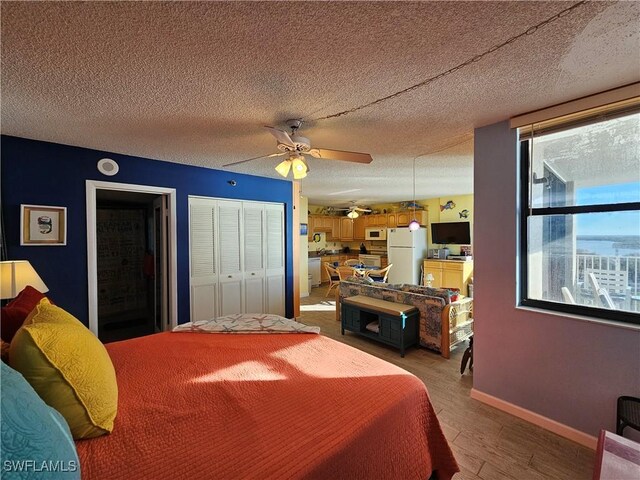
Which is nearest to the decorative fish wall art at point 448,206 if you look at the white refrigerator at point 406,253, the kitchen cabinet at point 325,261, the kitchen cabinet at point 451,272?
the white refrigerator at point 406,253

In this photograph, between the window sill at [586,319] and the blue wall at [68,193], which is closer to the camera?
the window sill at [586,319]

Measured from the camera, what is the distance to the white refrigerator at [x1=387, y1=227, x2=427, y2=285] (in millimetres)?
6855

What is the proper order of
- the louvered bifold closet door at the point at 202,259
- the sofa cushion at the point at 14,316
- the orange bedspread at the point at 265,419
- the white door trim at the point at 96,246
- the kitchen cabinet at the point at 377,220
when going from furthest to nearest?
the kitchen cabinet at the point at 377,220 → the louvered bifold closet door at the point at 202,259 → the white door trim at the point at 96,246 → the sofa cushion at the point at 14,316 → the orange bedspread at the point at 265,419

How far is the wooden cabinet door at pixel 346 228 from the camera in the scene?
28.9ft

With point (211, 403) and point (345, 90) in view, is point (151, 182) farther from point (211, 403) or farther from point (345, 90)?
point (211, 403)

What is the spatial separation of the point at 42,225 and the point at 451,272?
673cm

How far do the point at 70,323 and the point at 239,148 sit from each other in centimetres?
221

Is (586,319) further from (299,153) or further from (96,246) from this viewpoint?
(96,246)

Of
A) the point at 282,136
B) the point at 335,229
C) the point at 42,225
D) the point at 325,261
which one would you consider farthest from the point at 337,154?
the point at 335,229

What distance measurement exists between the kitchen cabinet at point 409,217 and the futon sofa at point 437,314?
3784 mm

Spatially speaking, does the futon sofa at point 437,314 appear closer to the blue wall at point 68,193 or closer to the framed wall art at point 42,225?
the blue wall at point 68,193

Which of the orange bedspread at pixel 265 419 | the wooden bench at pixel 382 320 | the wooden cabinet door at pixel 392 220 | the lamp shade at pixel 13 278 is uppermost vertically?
the wooden cabinet door at pixel 392 220

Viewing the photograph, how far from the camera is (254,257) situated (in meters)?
4.37

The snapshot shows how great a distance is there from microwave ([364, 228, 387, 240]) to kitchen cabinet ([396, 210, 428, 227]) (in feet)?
1.52
